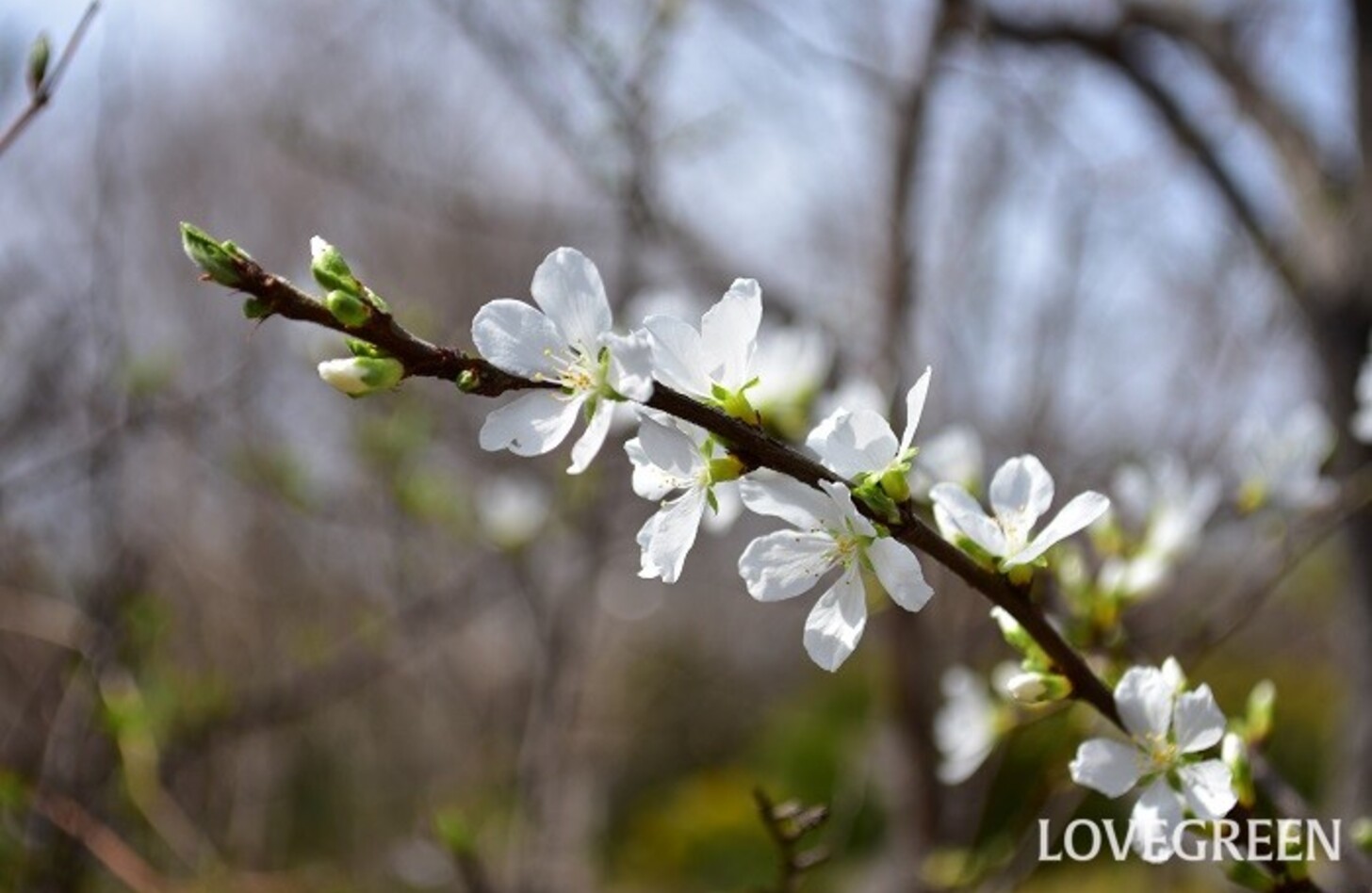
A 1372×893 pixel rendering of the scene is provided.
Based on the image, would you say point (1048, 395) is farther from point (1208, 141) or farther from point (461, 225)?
point (461, 225)

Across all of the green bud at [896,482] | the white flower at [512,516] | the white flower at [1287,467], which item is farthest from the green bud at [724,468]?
the white flower at [512,516]

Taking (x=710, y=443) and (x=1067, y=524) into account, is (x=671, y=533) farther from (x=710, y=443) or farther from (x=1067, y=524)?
(x=1067, y=524)

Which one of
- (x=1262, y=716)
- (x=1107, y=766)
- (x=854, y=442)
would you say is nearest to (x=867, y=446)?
(x=854, y=442)

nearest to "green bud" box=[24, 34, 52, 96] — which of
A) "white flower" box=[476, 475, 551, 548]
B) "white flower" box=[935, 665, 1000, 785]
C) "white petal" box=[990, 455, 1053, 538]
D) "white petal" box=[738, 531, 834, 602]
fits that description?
"white petal" box=[738, 531, 834, 602]

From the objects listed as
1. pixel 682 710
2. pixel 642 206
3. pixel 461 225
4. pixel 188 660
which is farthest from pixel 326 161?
pixel 682 710

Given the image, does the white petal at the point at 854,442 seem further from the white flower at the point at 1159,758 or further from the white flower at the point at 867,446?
the white flower at the point at 1159,758

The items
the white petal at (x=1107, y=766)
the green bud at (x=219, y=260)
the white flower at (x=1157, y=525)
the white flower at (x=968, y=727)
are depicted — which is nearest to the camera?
the green bud at (x=219, y=260)
